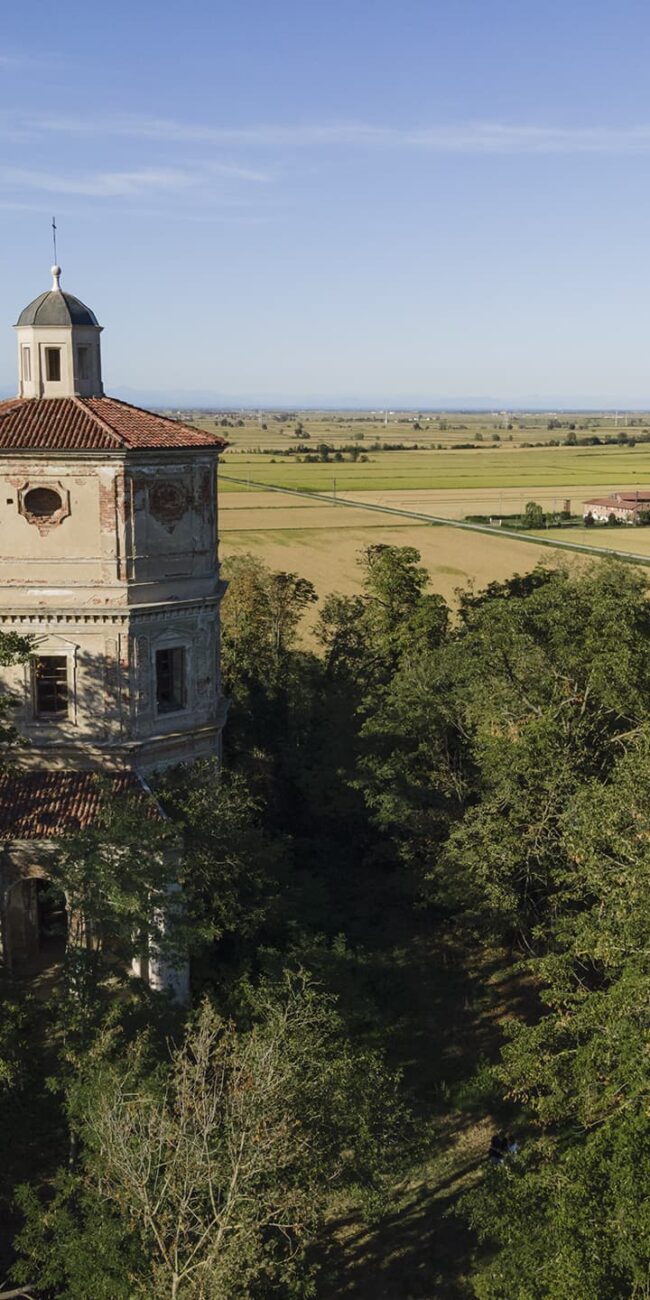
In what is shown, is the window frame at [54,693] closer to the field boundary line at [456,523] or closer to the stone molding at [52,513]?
the stone molding at [52,513]

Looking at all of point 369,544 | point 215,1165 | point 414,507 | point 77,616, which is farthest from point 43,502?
point 414,507

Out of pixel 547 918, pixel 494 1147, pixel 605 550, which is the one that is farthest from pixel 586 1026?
pixel 605 550

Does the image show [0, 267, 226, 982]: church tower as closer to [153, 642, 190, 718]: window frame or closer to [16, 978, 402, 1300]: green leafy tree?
[153, 642, 190, 718]: window frame

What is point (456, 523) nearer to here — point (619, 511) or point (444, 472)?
point (619, 511)

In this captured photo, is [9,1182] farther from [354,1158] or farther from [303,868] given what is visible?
[303,868]

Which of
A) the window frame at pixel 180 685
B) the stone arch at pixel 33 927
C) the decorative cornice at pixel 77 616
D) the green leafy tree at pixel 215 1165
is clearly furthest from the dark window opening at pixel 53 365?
the green leafy tree at pixel 215 1165

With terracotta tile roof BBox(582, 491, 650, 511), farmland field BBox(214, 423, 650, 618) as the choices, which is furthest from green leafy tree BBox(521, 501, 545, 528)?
terracotta tile roof BBox(582, 491, 650, 511)
